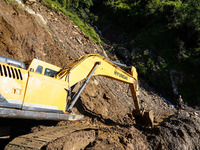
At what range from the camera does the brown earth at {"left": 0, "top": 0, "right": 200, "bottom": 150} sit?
4098 mm

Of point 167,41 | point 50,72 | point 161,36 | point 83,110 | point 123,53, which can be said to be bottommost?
point 83,110

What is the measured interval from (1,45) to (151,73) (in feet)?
43.4

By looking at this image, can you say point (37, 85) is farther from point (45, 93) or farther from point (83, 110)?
point (83, 110)

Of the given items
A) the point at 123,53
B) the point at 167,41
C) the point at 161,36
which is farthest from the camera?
the point at 161,36

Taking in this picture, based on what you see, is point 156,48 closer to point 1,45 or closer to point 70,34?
point 70,34

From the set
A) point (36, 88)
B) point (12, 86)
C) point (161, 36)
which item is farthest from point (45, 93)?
point (161, 36)

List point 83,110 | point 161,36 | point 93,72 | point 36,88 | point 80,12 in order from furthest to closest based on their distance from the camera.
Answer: point 80,12 < point 161,36 < point 83,110 < point 93,72 < point 36,88

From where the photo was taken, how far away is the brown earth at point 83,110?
4.10 meters

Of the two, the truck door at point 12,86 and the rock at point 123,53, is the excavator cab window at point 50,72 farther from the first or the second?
the rock at point 123,53

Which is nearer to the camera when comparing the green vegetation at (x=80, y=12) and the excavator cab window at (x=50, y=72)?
the excavator cab window at (x=50, y=72)

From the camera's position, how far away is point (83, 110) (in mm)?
6664

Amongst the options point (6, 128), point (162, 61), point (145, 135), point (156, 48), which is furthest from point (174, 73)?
point (6, 128)

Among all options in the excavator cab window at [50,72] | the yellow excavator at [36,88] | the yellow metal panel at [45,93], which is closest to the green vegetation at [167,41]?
the yellow excavator at [36,88]

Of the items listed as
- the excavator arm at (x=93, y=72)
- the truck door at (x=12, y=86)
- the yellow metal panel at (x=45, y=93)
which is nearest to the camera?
the truck door at (x=12, y=86)
